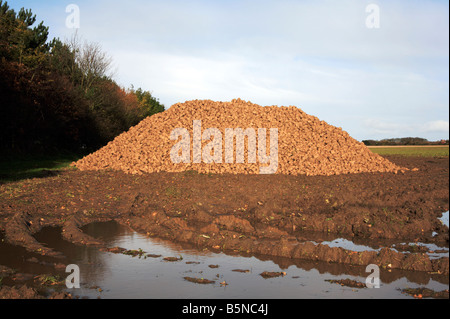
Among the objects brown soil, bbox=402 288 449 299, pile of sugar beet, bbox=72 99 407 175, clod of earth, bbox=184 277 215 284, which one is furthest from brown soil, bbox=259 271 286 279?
pile of sugar beet, bbox=72 99 407 175

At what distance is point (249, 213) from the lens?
13.5 m

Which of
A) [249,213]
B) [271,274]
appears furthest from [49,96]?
[271,274]

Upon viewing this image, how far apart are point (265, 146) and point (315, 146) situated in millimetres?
2818

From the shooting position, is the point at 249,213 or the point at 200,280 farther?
the point at 249,213

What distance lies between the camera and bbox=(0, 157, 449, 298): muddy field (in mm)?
9250

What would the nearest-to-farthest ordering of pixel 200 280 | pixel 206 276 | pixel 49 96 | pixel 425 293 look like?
pixel 425 293 → pixel 200 280 → pixel 206 276 → pixel 49 96

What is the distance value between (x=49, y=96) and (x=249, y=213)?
88.3ft

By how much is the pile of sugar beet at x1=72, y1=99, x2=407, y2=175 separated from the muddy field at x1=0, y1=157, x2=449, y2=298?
1.99 m

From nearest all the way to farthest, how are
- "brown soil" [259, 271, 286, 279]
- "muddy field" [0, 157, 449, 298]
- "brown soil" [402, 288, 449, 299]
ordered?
"brown soil" [402, 288, 449, 299]
"brown soil" [259, 271, 286, 279]
"muddy field" [0, 157, 449, 298]

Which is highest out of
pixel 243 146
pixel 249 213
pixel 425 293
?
pixel 243 146

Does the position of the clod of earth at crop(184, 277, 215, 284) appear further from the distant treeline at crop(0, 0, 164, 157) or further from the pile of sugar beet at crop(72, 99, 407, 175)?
the distant treeline at crop(0, 0, 164, 157)

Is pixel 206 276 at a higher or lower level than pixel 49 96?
lower

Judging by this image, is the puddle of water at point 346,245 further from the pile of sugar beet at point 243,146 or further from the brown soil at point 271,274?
the pile of sugar beet at point 243,146

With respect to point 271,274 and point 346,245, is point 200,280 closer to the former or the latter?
point 271,274
